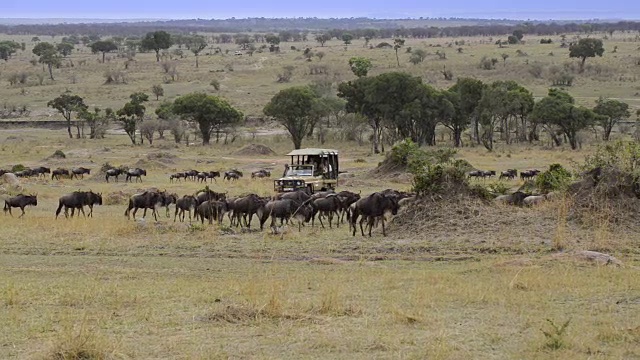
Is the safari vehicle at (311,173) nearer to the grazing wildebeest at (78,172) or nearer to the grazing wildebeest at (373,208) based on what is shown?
the grazing wildebeest at (373,208)

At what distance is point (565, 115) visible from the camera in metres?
60.3

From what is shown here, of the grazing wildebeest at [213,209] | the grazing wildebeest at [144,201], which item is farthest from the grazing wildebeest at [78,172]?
the grazing wildebeest at [213,209]

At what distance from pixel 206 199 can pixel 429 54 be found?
108 metres

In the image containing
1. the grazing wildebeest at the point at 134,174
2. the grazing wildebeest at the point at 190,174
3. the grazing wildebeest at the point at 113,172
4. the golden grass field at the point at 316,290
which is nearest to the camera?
the golden grass field at the point at 316,290

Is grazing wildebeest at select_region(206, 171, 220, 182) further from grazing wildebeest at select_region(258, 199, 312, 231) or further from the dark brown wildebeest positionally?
grazing wildebeest at select_region(258, 199, 312, 231)

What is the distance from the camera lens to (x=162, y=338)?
428 inches

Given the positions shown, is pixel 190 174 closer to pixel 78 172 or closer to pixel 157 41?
pixel 78 172

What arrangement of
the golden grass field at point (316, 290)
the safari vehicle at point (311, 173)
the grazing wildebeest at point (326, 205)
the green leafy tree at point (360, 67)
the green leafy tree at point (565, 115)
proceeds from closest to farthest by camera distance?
the golden grass field at point (316, 290)
the grazing wildebeest at point (326, 205)
the safari vehicle at point (311, 173)
the green leafy tree at point (565, 115)
the green leafy tree at point (360, 67)

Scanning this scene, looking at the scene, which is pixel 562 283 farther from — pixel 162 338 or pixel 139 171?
pixel 139 171

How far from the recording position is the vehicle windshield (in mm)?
32719

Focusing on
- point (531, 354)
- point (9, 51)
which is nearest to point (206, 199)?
point (531, 354)

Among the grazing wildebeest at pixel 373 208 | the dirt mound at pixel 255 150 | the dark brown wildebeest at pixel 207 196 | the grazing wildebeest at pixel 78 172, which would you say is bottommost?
the dirt mound at pixel 255 150

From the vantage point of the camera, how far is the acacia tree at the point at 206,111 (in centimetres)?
6775

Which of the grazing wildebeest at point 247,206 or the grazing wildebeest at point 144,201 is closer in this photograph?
the grazing wildebeest at point 247,206
